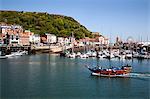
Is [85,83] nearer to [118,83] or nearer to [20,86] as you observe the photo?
[118,83]

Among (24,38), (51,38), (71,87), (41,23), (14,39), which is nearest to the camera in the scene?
(71,87)

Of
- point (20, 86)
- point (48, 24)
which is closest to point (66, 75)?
point (20, 86)

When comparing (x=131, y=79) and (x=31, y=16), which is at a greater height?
(x=31, y=16)

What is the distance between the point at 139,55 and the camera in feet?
51.6

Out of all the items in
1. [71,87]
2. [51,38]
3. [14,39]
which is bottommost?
[71,87]

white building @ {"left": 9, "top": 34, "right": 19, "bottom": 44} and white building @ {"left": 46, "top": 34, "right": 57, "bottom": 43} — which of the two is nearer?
white building @ {"left": 9, "top": 34, "right": 19, "bottom": 44}

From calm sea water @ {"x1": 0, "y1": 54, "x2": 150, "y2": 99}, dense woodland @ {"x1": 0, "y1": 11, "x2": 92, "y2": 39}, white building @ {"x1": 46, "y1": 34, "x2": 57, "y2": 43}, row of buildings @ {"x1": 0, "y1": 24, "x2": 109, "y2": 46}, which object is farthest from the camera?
dense woodland @ {"x1": 0, "y1": 11, "x2": 92, "y2": 39}

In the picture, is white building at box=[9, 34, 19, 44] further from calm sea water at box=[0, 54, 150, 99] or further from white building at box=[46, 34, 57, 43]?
calm sea water at box=[0, 54, 150, 99]

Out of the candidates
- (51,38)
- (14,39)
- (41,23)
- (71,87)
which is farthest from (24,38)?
(71,87)

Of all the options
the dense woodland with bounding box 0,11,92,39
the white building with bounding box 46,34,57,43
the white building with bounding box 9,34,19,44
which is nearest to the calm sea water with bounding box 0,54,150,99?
the white building with bounding box 9,34,19,44

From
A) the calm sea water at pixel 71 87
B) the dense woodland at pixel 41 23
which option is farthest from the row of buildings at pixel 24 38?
the calm sea water at pixel 71 87

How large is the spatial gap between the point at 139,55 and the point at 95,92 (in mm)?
9043

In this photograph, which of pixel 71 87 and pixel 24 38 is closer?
pixel 71 87

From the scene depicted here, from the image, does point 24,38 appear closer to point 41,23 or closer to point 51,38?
point 51,38
